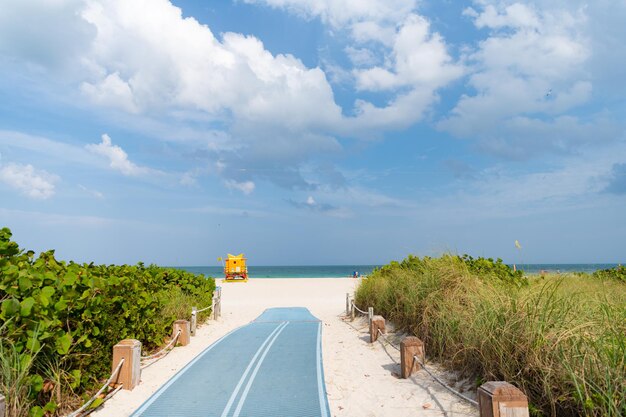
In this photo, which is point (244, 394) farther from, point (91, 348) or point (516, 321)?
point (516, 321)

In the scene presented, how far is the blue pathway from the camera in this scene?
620 cm

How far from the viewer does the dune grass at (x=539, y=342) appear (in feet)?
14.8

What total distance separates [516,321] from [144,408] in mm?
5532

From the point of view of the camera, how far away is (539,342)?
210 inches

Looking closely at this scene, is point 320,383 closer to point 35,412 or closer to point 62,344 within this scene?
A: point 62,344

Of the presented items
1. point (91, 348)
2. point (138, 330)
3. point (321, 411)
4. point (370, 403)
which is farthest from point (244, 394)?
point (138, 330)

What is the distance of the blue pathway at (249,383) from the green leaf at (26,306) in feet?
7.09

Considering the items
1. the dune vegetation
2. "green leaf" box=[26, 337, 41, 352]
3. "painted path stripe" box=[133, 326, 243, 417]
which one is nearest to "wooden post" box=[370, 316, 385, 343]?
"painted path stripe" box=[133, 326, 243, 417]

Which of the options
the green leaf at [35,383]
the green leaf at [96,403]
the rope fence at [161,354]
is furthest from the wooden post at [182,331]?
the green leaf at [35,383]

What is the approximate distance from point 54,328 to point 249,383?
332cm

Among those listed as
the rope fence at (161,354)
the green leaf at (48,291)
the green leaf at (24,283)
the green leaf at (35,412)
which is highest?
the green leaf at (24,283)

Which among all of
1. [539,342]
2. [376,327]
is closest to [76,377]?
[539,342]

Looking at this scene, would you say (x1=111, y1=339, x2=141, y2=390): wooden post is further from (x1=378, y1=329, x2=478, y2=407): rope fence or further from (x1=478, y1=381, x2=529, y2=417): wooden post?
(x1=478, y1=381, x2=529, y2=417): wooden post

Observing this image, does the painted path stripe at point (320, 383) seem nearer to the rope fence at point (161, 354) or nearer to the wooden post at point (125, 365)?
the wooden post at point (125, 365)
